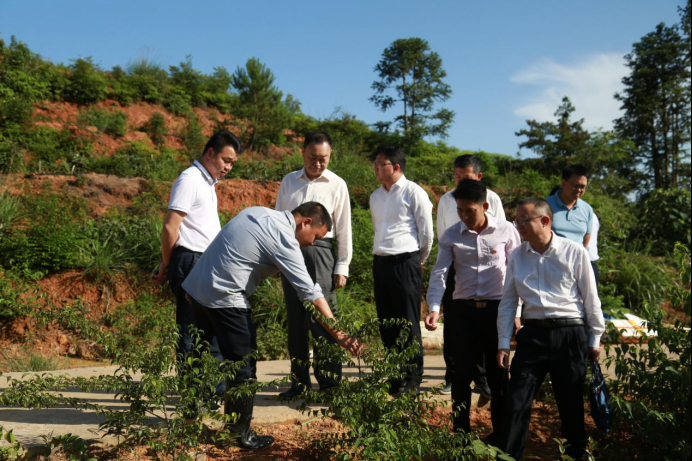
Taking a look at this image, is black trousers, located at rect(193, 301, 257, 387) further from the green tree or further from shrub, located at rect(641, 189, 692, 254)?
the green tree

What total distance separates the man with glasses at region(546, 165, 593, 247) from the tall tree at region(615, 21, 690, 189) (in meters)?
19.1

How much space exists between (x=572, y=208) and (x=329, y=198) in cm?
216

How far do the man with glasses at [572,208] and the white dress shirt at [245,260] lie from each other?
2.55 meters

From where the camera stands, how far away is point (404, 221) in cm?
446

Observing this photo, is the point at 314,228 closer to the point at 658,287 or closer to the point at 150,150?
the point at 658,287

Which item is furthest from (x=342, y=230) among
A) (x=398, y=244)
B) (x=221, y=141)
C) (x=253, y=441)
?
(x=253, y=441)

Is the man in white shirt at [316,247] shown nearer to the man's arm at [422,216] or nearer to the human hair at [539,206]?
the man's arm at [422,216]

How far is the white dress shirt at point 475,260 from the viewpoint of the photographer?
365 cm

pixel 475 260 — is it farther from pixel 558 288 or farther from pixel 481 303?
pixel 558 288

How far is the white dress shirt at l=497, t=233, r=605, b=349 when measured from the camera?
3.11m

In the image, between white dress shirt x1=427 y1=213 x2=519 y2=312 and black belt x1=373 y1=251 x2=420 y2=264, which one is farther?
black belt x1=373 y1=251 x2=420 y2=264

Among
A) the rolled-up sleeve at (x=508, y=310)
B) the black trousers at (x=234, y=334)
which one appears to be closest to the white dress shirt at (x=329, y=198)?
the black trousers at (x=234, y=334)

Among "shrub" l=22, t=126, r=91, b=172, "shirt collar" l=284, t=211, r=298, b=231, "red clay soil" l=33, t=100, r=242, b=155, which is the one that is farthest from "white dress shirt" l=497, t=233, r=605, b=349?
"red clay soil" l=33, t=100, r=242, b=155

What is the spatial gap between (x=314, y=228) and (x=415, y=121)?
15699 millimetres
